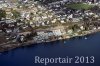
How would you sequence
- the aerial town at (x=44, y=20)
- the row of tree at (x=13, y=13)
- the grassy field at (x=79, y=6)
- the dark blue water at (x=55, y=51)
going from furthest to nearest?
the grassy field at (x=79, y=6), the row of tree at (x=13, y=13), the aerial town at (x=44, y=20), the dark blue water at (x=55, y=51)

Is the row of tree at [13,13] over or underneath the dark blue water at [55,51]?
over

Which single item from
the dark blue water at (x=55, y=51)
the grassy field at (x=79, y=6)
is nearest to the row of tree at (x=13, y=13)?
the grassy field at (x=79, y=6)

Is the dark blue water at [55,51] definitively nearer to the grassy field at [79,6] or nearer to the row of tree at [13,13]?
the row of tree at [13,13]

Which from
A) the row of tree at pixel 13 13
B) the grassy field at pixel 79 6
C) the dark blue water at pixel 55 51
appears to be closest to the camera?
the dark blue water at pixel 55 51

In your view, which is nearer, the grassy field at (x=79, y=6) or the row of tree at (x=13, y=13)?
the row of tree at (x=13, y=13)

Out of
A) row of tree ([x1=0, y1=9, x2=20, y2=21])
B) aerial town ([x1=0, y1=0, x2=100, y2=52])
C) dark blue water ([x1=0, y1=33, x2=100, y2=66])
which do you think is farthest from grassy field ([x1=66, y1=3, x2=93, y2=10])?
dark blue water ([x1=0, y1=33, x2=100, y2=66])

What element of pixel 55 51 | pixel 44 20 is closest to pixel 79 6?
pixel 44 20

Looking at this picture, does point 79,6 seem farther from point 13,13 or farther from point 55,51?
point 55,51

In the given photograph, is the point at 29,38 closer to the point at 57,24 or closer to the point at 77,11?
the point at 57,24

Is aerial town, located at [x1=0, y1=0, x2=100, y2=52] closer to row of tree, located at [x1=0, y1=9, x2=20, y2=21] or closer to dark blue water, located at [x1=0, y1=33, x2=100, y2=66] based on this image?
row of tree, located at [x1=0, y1=9, x2=20, y2=21]
